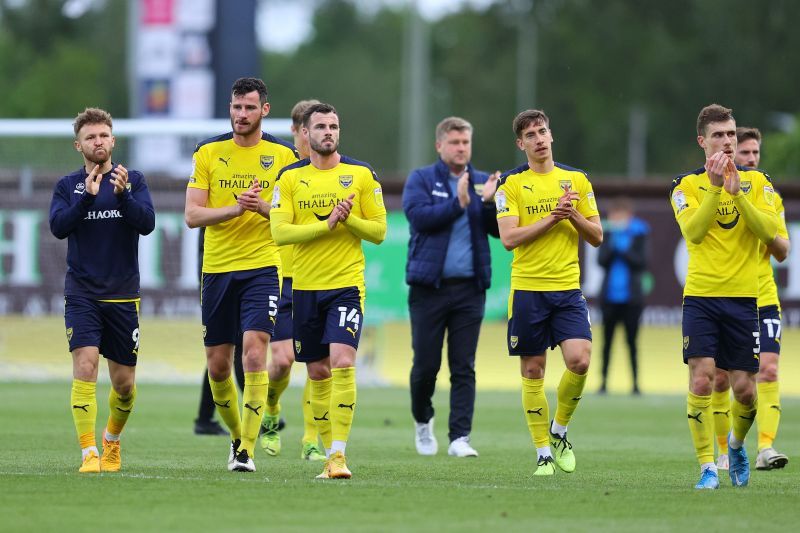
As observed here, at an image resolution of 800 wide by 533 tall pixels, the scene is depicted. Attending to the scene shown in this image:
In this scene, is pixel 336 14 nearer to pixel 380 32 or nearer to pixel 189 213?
pixel 380 32

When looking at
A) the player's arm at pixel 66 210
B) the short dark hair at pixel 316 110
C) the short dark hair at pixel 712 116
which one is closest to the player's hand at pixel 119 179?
the player's arm at pixel 66 210

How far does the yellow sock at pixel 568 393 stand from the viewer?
10195mm

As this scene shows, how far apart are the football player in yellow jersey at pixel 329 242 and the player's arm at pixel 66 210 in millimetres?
1200

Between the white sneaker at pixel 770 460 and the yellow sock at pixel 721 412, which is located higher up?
the yellow sock at pixel 721 412

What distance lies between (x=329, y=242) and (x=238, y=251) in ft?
2.29

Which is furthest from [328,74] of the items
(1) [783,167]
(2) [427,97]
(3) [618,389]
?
(3) [618,389]

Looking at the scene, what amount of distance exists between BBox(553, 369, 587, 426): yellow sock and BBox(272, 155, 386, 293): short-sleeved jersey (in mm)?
1531

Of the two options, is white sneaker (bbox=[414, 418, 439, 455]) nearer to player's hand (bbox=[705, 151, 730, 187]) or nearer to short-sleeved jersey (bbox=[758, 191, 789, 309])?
→ short-sleeved jersey (bbox=[758, 191, 789, 309])

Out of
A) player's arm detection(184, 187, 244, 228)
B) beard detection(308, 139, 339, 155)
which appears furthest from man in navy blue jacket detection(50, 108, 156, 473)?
beard detection(308, 139, 339, 155)

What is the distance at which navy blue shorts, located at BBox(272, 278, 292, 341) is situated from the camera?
1177 centimetres

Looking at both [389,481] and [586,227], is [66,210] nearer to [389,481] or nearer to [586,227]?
[389,481]

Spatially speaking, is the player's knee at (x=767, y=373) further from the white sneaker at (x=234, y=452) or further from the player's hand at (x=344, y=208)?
the white sneaker at (x=234, y=452)

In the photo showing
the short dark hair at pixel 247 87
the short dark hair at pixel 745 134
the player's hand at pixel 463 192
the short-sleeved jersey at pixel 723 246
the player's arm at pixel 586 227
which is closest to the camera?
the short-sleeved jersey at pixel 723 246

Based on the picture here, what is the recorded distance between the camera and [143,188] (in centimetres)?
1012
